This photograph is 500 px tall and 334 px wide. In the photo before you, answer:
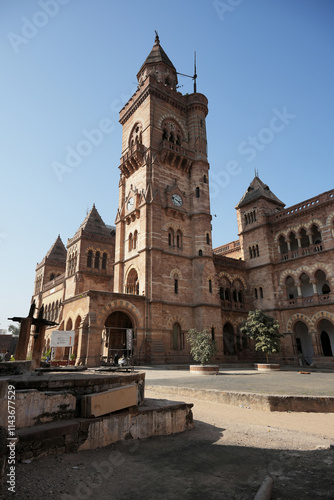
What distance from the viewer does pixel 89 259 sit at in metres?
37.3

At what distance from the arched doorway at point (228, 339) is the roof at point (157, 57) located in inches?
1214

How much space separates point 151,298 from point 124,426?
19.5 meters

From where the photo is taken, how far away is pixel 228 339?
3191cm

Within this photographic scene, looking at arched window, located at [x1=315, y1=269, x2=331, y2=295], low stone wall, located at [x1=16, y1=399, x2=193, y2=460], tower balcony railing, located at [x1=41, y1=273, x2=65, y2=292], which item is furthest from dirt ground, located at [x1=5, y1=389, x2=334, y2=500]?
tower balcony railing, located at [x1=41, y1=273, x2=65, y2=292]

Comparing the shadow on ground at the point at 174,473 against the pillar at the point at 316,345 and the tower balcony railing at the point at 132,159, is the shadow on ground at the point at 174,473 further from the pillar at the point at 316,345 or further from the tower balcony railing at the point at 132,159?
the tower balcony railing at the point at 132,159

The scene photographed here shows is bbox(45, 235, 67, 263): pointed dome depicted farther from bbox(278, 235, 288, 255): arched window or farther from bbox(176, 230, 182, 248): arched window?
bbox(278, 235, 288, 255): arched window

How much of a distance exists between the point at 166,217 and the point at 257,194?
41.6ft

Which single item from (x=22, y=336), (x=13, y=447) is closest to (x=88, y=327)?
(x=22, y=336)

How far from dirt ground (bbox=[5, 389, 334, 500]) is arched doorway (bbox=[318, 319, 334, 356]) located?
2548 cm

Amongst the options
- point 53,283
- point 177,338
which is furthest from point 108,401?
point 53,283

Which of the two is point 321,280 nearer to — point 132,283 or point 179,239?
point 179,239

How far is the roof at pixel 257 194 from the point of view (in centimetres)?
3500

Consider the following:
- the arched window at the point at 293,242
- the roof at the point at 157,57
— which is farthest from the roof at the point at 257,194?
the roof at the point at 157,57

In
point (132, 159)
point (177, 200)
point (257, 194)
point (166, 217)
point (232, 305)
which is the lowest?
point (232, 305)
